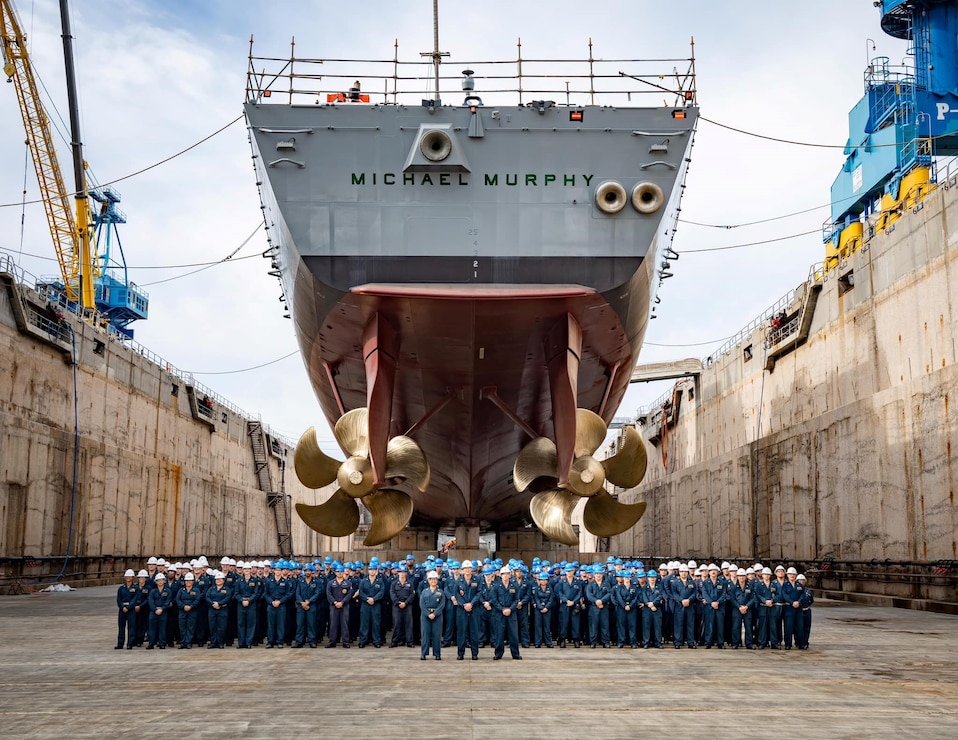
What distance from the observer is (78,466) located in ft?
82.5

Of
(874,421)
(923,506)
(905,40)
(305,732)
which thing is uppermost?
(905,40)

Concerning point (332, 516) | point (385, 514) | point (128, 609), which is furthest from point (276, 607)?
point (385, 514)

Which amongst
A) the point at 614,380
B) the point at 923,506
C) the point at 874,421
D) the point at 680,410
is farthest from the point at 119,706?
the point at 680,410

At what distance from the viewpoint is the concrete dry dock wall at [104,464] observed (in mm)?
21812

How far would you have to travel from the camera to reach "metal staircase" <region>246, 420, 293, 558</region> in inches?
1822

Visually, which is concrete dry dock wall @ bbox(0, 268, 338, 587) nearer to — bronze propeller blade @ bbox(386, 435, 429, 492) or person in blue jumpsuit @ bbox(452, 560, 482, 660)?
bronze propeller blade @ bbox(386, 435, 429, 492)

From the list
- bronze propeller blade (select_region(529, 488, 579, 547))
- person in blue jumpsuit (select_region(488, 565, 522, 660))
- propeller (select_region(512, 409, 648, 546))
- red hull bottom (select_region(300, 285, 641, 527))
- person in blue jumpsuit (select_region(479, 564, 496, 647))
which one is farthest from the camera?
bronze propeller blade (select_region(529, 488, 579, 547))

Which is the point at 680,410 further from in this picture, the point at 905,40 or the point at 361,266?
the point at 361,266

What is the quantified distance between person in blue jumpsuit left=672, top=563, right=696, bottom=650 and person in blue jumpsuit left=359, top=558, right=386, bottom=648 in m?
3.45

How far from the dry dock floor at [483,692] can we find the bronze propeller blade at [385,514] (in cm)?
396

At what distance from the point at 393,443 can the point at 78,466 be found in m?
14.5

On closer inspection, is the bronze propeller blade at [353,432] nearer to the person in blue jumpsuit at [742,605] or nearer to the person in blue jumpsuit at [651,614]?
the person in blue jumpsuit at [651,614]

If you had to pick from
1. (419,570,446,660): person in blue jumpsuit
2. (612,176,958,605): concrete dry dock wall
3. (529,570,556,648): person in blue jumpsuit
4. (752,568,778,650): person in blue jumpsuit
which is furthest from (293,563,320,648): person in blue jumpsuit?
(612,176,958,605): concrete dry dock wall

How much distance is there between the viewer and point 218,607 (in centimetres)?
1115
